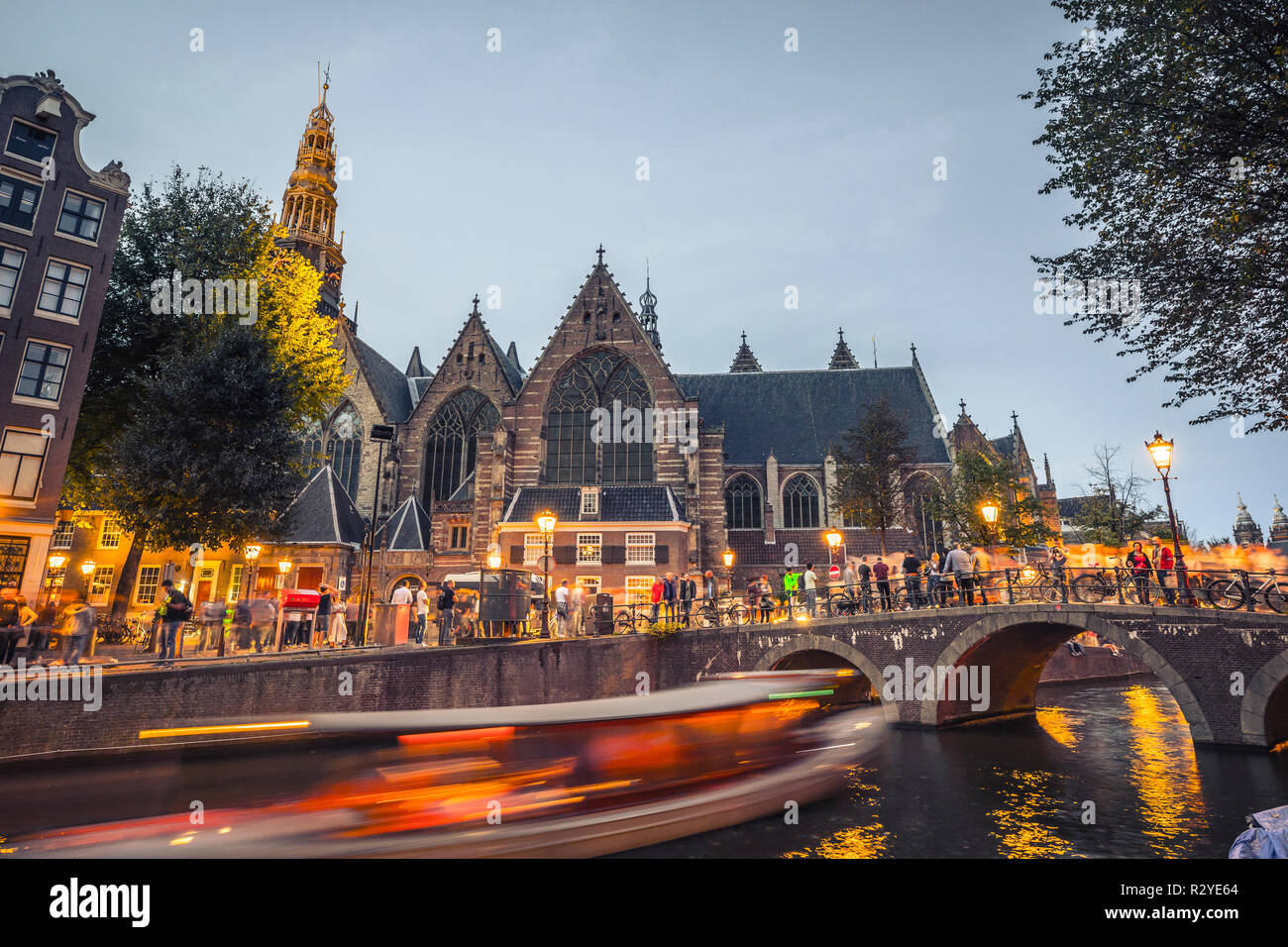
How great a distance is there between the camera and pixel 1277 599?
14266mm

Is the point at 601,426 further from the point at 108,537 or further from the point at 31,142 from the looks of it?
the point at 31,142

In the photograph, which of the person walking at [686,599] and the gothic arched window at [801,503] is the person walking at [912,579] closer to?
the person walking at [686,599]

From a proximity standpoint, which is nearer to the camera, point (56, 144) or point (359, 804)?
point (359, 804)

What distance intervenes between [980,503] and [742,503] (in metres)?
13.4

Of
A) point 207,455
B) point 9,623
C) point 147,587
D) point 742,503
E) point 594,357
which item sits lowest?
point 9,623

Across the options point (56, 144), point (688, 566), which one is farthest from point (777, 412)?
point (56, 144)

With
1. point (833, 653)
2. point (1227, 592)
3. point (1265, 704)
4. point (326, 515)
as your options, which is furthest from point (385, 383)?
point (1265, 704)

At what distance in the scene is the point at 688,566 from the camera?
31.5 m

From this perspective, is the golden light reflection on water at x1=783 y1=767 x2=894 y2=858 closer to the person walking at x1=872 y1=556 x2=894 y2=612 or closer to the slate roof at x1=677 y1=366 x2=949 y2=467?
the person walking at x1=872 y1=556 x2=894 y2=612

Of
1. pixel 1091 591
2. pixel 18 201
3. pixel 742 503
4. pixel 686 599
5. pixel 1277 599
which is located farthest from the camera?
pixel 742 503

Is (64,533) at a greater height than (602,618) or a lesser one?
greater
